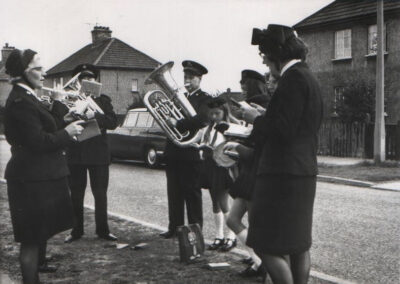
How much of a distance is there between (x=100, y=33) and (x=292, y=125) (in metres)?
49.9

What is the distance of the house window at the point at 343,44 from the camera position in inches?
1070

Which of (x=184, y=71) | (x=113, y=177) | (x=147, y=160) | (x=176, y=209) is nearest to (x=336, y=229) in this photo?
(x=176, y=209)

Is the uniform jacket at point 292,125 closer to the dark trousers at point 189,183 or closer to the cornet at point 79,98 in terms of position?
the cornet at point 79,98

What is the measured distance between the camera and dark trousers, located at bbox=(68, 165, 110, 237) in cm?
680

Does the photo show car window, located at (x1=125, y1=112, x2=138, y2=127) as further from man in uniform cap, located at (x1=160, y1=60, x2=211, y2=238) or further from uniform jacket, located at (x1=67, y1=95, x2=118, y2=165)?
man in uniform cap, located at (x1=160, y1=60, x2=211, y2=238)

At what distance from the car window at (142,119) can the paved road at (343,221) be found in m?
→ 3.33

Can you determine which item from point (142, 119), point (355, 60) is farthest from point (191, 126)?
point (355, 60)

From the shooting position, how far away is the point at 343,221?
8266mm

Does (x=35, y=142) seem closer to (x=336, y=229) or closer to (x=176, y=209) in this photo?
(x=176, y=209)

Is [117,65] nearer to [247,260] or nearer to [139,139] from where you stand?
[139,139]

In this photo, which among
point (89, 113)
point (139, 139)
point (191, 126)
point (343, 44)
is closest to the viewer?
point (89, 113)

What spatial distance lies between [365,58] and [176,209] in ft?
71.1

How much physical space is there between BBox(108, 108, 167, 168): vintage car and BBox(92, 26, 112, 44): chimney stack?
3444 centimetres

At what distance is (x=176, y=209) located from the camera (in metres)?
6.89
